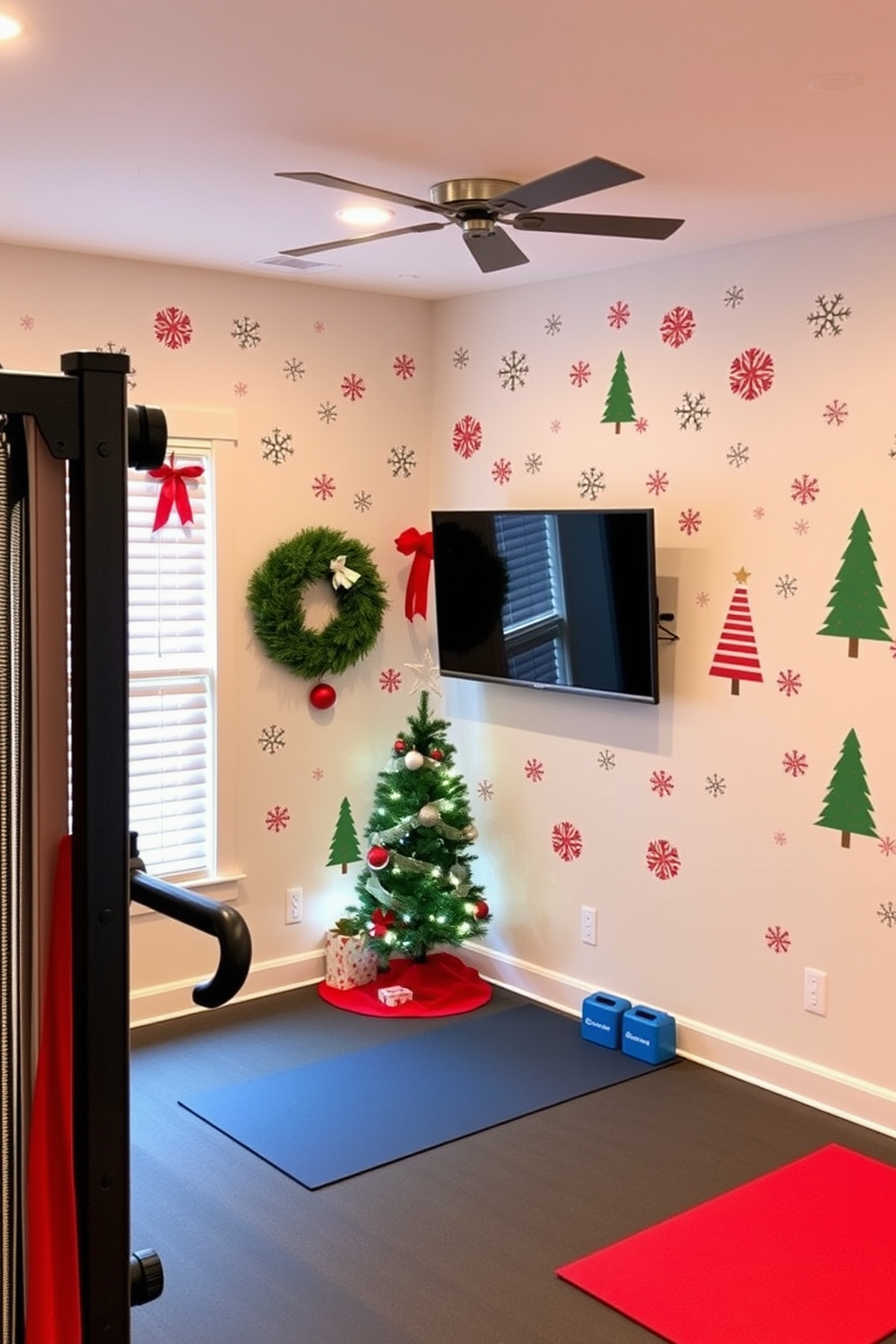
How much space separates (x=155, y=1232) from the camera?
3377 millimetres

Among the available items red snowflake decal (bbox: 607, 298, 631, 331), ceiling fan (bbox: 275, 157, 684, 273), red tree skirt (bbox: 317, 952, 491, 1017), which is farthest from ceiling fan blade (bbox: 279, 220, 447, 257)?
red tree skirt (bbox: 317, 952, 491, 1017)

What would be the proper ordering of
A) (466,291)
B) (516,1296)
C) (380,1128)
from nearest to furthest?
(516,1296)
(380,1128)
(466,291)

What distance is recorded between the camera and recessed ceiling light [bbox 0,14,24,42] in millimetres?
2309

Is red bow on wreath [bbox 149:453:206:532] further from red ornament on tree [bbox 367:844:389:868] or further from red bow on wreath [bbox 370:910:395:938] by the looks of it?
red bow on wreath [bbox 370:910:395:938]

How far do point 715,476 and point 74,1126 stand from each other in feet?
10.3

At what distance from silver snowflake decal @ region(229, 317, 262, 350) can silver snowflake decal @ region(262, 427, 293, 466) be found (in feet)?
1.01

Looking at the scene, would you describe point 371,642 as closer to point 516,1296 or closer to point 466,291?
point 466,291

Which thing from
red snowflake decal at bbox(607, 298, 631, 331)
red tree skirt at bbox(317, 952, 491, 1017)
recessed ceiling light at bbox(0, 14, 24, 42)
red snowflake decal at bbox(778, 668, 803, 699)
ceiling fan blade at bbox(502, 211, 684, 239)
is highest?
recessed ceiling light at bbox(0, 14, 24, 42)

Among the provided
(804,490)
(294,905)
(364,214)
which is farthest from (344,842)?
(364,214)

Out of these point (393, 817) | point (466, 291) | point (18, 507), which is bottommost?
point (393, 817)

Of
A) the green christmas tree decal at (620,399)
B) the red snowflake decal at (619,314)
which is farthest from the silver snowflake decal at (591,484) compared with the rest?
the red snowflake decal at (619,314)

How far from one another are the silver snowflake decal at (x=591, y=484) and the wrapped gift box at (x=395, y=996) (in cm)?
187

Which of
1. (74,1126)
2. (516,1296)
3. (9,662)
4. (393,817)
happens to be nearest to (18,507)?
(9,662)

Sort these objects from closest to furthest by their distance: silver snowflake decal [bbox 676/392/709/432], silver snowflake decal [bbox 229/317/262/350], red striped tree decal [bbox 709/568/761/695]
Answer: red striped tree decal [bbox 709/568/761/695]
silver snowflake decal [bbox 676/392/709/432]
silver snowflake decal [bbox 229/317/262/350]
